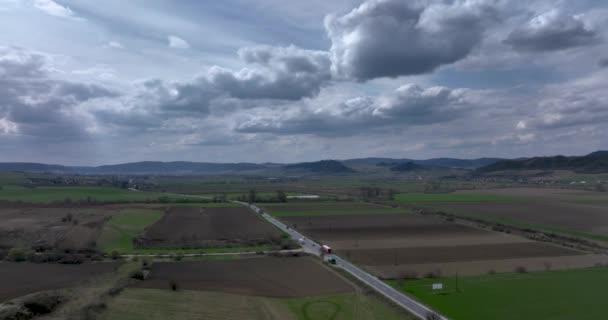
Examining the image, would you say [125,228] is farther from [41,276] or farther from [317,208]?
[317,208]

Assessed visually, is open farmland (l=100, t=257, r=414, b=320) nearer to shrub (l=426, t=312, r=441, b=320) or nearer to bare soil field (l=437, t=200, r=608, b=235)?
shrub (l=426, t=312, r=441, b=320)

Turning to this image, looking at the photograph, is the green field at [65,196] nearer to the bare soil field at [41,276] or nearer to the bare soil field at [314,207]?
the bare soil field at [314,207]

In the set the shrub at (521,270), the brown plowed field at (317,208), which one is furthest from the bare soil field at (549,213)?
the shrub at (521,270)

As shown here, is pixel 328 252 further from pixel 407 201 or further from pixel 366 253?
pixel 407 201

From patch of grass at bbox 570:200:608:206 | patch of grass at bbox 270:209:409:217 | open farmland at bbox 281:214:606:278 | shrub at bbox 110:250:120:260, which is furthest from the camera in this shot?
patch of grass at bbox 570:200:608:206

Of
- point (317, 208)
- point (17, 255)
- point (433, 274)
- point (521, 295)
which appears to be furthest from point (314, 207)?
point (521, 295)

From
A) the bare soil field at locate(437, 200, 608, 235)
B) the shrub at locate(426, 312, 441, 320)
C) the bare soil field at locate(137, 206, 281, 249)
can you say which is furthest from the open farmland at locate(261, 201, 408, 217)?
the shrub at locate(426, 312, 441, 320)
